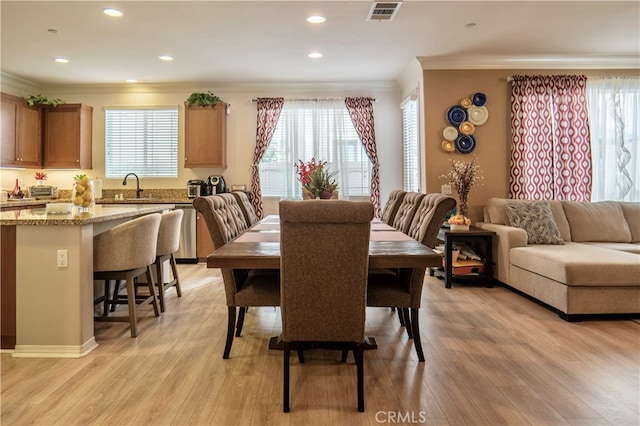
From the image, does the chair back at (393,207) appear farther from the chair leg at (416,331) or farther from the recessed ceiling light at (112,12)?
the recessed ceiling light at (112,12)

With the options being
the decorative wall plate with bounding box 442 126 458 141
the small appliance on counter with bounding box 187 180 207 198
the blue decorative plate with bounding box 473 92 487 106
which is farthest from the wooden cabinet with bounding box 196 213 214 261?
the blue decorative plate with bounding box 473 92 487 106

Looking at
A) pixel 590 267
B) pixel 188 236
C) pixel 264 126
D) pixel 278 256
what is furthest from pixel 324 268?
pixel 264 126

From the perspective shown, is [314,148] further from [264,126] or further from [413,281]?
[413,281]

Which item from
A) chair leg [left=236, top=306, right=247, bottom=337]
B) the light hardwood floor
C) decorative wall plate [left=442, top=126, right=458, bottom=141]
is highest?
decorative wall plate [left=442, top=126, right=458, bottom=141]

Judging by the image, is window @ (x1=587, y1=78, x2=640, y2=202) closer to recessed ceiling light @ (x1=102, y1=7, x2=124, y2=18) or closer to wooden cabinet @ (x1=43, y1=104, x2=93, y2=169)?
recessed ceiling light @ (x1=102, y1=7, x2=124, y2=18)

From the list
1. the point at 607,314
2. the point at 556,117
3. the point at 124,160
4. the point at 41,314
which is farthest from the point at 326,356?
the point at 124,160

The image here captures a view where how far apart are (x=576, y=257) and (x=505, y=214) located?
1258 mm

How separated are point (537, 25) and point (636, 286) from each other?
2.61 metres

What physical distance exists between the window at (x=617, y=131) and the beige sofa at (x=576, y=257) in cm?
54

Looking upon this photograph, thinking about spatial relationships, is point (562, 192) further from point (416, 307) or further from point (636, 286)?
point (416, 307)

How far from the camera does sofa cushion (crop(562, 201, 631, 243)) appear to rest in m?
4.48

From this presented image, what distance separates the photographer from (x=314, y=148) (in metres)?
6.18

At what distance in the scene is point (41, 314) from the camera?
8.52ft

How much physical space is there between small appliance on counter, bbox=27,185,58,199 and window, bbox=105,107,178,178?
767 mm
